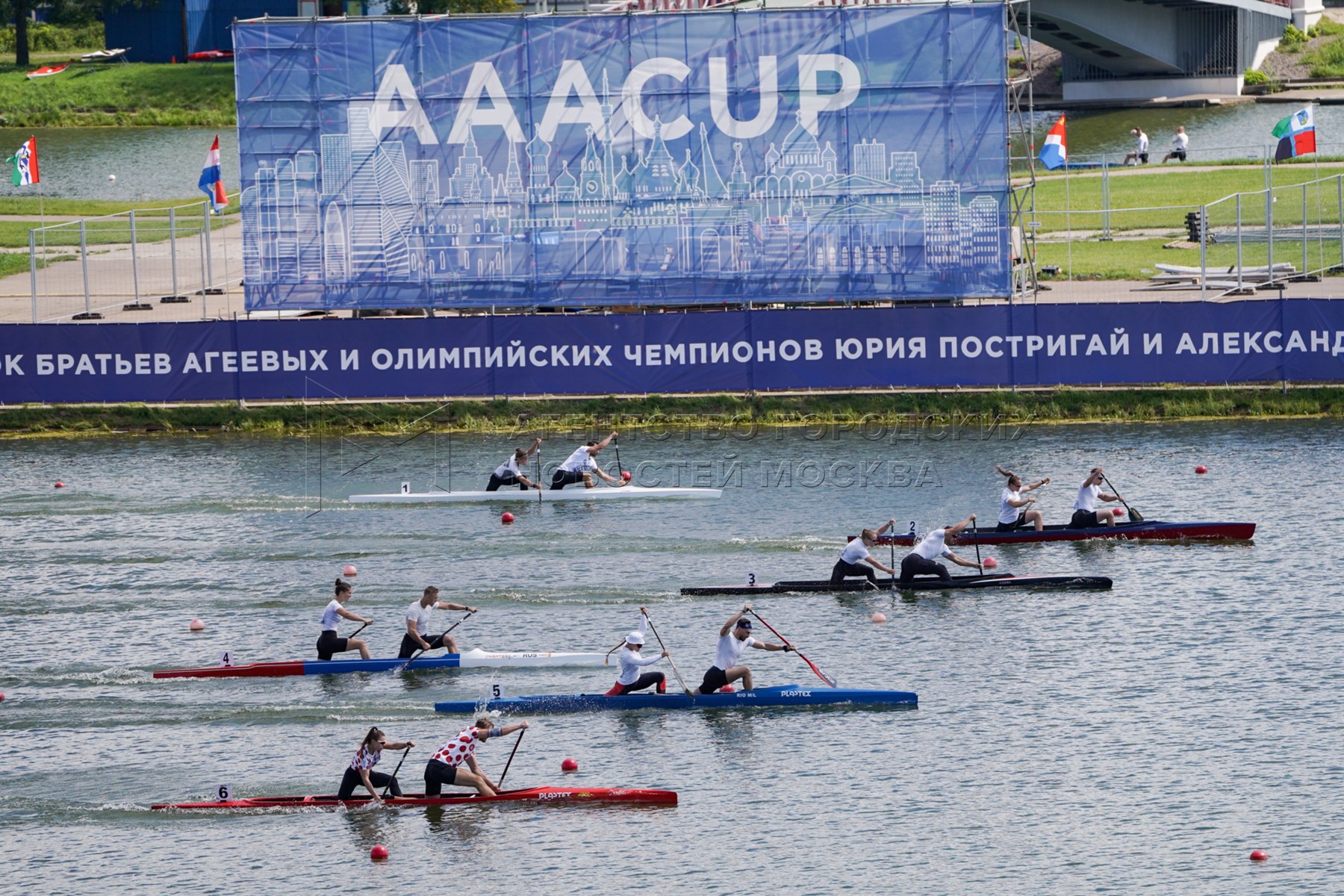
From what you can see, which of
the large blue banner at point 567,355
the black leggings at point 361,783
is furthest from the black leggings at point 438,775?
the large blue banner at point 567,355

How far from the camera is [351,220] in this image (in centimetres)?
4856

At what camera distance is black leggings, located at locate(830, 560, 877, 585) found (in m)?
31.7

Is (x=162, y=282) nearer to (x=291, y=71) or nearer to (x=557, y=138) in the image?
(x=291, y=71)

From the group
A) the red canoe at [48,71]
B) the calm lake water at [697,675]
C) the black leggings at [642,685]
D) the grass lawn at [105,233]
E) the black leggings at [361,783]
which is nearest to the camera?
the calm lake water at [697,675]

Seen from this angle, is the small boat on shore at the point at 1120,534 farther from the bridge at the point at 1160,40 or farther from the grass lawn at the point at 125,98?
the grass lawn at the point at 125,98

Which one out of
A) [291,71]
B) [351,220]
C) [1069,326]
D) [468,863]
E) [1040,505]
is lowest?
[468,863]

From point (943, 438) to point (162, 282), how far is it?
2858cm

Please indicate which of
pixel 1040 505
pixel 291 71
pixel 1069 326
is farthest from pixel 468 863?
pixel 291 71

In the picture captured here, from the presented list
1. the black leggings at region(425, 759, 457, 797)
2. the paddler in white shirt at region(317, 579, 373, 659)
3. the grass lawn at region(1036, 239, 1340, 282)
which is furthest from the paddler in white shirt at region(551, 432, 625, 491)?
the grass lawn at region(1036, 239, 1340, 282)

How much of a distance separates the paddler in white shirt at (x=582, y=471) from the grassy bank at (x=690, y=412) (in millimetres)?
5989

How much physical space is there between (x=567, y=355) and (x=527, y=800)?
80.3ft

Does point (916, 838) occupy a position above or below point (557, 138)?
below

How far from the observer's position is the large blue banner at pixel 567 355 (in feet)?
149

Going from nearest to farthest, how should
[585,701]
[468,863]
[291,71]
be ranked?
[468,863] → [585,701] → [291,71]
